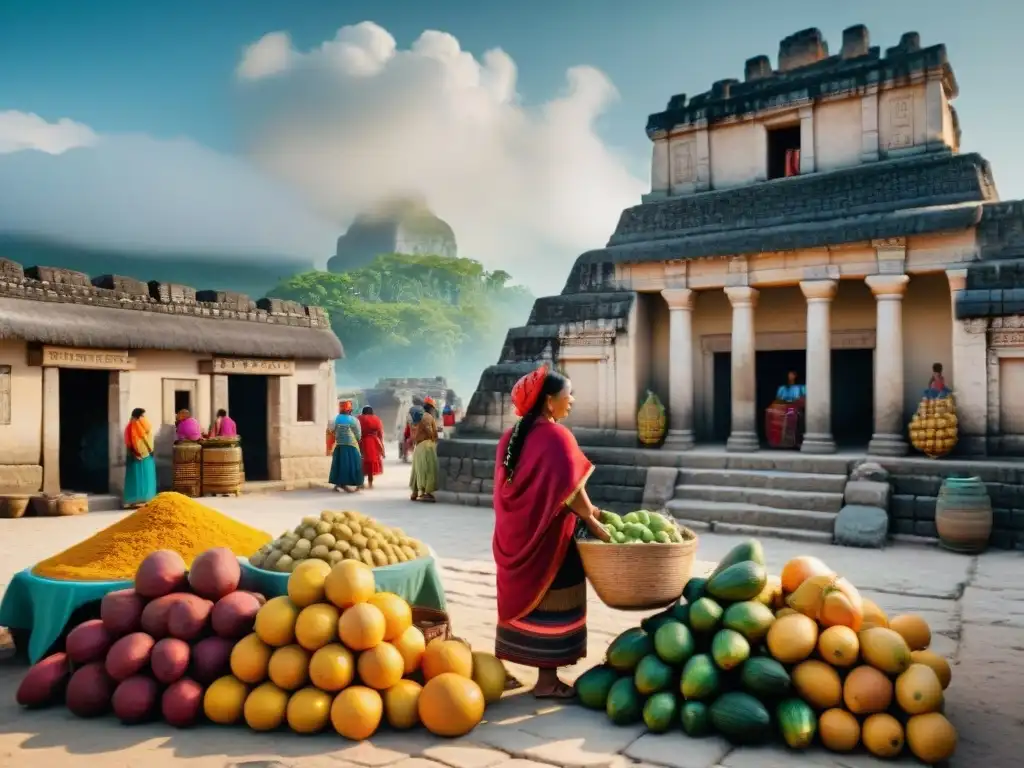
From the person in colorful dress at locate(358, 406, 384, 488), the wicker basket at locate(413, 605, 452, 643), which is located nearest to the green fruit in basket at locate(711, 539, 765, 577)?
the wicker basket at locate(413, 605, 452, 643)

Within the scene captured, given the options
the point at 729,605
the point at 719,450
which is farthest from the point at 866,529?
the point at 729,605

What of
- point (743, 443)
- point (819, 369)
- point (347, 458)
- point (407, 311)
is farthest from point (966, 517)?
point (407, 311)

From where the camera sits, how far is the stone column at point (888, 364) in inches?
416

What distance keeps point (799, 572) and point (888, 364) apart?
24.2 feet

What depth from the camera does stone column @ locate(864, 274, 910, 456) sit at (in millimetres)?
10555

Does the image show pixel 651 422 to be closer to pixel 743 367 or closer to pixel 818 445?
pixel 743 367

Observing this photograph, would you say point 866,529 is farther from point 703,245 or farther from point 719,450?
point 703,245

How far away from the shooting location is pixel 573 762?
3.57 m

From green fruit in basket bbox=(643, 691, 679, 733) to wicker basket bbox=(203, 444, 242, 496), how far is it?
1065cm

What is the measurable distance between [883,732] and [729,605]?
2.90 ft

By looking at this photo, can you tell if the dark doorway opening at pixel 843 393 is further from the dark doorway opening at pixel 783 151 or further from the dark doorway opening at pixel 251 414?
the dark doorway opening at pixel 251 414

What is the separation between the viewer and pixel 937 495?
930 cm

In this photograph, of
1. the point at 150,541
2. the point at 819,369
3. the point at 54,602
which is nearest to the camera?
the point at 54,602

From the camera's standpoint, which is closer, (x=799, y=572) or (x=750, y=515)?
(x=799, y=572)
